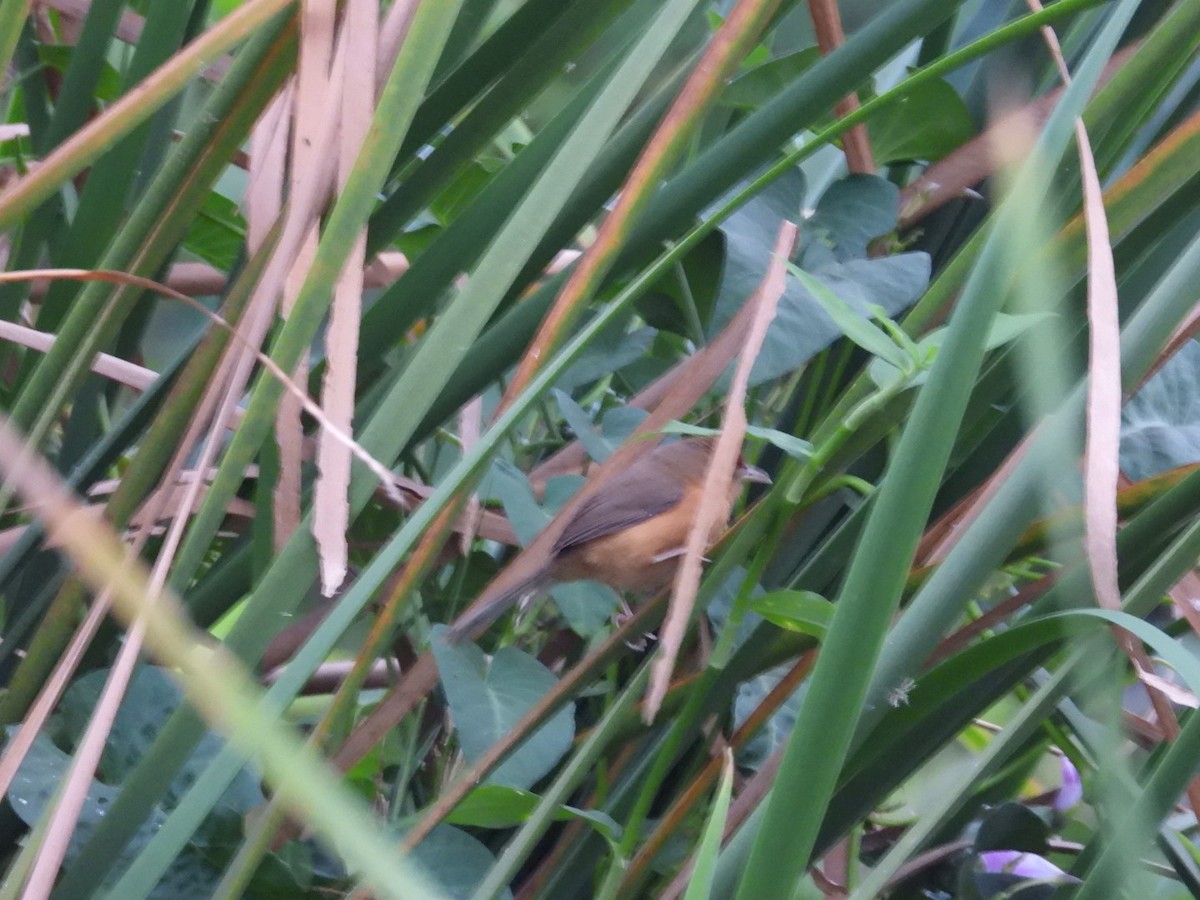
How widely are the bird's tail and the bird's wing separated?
50 cm

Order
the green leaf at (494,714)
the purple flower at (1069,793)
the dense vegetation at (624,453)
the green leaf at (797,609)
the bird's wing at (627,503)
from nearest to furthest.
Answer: the dense vegetation at (624,453)
the green leaf at (797,609)
the green leaf at (494,714)
the purple flower at (1069,793)
the bird's wing at (627,503)

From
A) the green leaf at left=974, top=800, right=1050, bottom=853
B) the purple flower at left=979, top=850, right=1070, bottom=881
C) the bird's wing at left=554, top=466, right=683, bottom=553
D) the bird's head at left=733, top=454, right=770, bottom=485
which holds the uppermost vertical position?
the bird's head at left=733, top=454, right=770, bottom=485

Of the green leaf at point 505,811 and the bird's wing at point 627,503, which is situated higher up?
the bird's wing at point 627,503

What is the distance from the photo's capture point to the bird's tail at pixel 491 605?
3.30 feet

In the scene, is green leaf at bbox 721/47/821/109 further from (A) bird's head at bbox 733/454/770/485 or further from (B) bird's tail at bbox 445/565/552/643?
(B) bird's tail at bbox 445/565/552/643

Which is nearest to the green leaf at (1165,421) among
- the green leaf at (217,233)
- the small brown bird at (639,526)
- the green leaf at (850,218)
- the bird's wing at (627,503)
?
the green leaf at (850,218)

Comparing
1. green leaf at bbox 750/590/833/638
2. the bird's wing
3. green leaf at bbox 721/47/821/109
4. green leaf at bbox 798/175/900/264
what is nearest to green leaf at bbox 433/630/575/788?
green leaf at bbox 750/590/833/638

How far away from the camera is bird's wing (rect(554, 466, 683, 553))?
188 centimetres

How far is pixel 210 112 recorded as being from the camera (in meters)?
0.91

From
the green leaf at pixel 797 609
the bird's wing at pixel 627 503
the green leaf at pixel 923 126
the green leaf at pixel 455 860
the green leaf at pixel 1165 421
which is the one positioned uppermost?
the green leaf at pixel 923 126

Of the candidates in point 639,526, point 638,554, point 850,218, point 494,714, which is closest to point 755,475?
point 850,218

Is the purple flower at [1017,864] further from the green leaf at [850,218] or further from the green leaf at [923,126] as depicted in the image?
the green leaf at [923,126]

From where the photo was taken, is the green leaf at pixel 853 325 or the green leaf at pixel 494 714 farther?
the green leaf at pixel 494 714

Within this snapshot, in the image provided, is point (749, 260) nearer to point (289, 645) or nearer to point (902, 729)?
point (902, 729)
